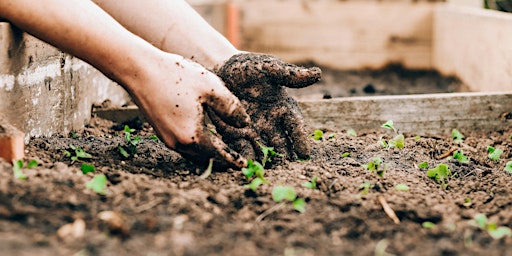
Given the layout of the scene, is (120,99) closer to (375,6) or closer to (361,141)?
(361,141)

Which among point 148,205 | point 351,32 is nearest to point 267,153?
point 148,205

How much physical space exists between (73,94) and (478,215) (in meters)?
1.68

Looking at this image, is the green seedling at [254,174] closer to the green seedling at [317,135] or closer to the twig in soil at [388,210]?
the twig in soil at [388,210]

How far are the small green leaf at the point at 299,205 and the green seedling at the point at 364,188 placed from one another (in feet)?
0.58

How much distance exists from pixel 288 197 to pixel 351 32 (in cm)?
376

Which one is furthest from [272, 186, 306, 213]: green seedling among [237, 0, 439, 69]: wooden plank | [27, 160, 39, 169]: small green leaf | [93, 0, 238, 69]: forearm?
[237, 0, 439, 69]: wooden plank

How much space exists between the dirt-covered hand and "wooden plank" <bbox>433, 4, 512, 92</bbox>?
157cm

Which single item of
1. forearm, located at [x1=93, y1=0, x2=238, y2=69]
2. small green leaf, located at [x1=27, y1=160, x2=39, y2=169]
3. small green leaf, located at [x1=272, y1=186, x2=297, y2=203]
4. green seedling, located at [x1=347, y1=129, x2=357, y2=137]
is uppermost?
forearm, located at [x1=93, y1=0, x2=238, y2=69]

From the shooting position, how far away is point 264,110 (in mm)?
2172

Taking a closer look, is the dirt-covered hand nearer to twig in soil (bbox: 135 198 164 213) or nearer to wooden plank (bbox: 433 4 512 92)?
twig in soil (bbox: 135 198 164 213)

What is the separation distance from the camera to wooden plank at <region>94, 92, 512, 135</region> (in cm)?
278

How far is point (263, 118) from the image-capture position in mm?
2166

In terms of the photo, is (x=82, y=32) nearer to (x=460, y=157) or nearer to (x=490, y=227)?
(x=490, y=227)

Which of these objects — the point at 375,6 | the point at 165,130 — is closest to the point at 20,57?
the point at 165,130
